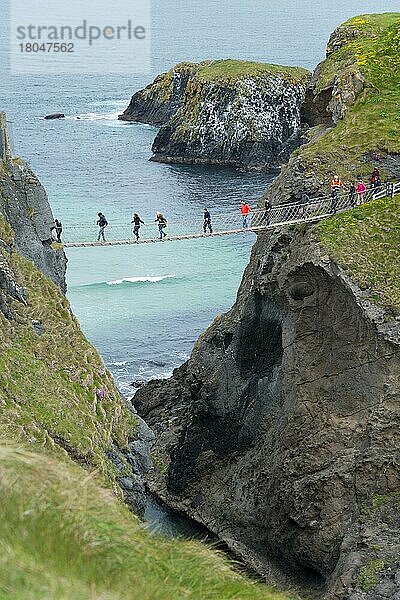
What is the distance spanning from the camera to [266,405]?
136 ft

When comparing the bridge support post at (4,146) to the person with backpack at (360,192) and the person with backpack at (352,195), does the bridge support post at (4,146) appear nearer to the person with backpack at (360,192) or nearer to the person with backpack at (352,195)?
the person with backpack at (352,195)

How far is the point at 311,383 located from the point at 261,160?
68640 mm

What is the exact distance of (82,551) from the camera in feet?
47.2

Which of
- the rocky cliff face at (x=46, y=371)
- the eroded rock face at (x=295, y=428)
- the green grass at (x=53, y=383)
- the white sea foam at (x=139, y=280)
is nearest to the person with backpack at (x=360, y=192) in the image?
the eroded rock face at (x=295, y=428)

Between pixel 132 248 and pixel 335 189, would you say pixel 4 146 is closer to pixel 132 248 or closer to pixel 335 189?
pixel 335 189

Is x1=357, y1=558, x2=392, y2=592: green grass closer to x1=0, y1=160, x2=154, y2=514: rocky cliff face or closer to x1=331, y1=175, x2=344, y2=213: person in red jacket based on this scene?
x1=0, y1=160, x2=154, y2=514: rocky cliff face

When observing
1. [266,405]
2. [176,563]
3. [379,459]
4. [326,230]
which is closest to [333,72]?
[326,230]

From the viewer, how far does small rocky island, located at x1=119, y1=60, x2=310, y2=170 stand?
106m

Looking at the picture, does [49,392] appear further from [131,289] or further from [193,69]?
[193,69]

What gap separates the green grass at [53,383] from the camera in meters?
28.9

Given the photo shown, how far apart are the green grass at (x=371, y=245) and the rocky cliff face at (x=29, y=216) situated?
398 inches

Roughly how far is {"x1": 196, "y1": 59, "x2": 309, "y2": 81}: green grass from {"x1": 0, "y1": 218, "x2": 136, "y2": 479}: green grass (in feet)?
254

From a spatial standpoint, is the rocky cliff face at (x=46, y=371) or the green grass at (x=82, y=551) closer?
the green grass at (x=82, y=551)

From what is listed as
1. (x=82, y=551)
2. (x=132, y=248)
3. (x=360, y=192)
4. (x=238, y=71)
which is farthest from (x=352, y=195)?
(x=238, y=71)
